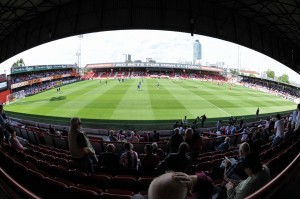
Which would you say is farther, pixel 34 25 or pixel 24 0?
pixel 34 25

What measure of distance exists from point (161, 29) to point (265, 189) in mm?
10447

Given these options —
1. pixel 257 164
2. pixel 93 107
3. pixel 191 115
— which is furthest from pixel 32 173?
pixel 93 107

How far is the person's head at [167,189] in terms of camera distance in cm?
162

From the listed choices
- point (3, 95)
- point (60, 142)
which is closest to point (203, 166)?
point (60, 142)

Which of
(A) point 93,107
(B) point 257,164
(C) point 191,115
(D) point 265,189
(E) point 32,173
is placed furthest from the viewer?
(A) point 93,107

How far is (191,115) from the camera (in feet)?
88.0

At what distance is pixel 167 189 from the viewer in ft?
5.31

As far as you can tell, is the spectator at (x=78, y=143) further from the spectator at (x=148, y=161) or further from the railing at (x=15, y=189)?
the railing at (x=15, y=189)

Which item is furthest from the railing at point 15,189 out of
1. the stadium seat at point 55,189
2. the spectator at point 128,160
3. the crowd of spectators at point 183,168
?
the spectator at point 128,160

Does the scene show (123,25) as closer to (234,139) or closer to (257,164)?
(234,139)

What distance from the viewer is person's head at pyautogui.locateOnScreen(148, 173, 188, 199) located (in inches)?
64.0

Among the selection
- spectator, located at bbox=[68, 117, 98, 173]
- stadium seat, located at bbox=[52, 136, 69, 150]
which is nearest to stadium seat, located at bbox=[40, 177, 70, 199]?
spectator, located at bbox=[68, 117, 98, 173]

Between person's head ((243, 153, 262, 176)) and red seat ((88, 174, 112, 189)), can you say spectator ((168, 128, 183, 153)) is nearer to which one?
red seat ((88, 174, 112, 189))

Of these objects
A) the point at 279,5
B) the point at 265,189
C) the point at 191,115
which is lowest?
the point at 191,115
